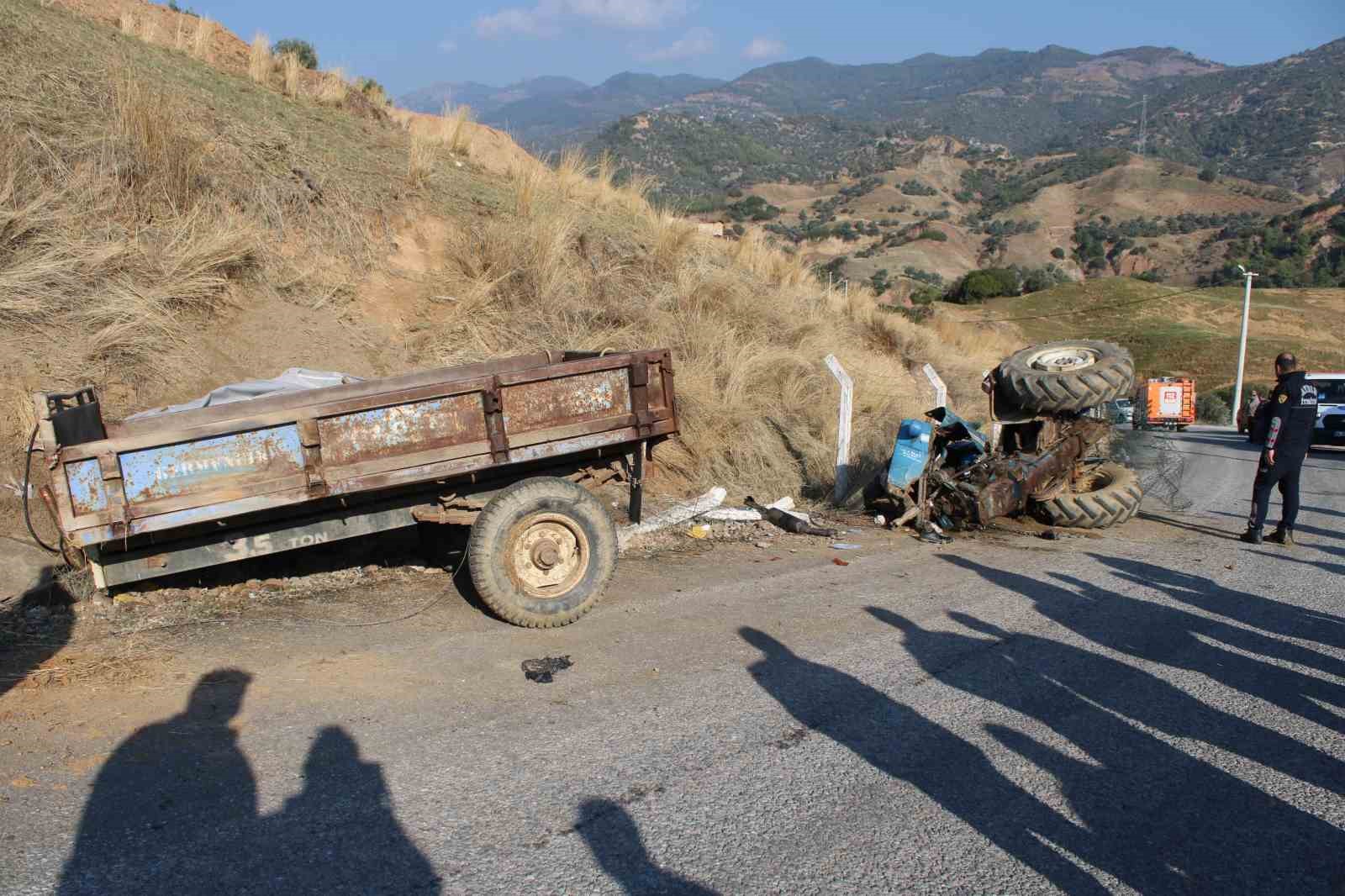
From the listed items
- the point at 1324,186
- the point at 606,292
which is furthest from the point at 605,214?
the point at 1324,186

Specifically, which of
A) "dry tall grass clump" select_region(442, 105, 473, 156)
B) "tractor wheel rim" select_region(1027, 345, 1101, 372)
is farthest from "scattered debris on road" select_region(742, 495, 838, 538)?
"dry tall grass clump" select_region(442, 105, 473, 156)

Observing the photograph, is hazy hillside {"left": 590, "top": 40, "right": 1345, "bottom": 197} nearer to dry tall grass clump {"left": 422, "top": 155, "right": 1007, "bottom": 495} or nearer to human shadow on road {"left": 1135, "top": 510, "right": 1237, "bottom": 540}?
dry tall grass clump {"left": 422, "top": 155, "right": 1007, "bottom": 495}

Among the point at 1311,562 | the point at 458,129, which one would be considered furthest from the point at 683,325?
the point at 458,129

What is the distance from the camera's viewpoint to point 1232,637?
6180 millimetres

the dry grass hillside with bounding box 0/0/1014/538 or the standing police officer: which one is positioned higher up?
the dry grass hillside with bounding box 0/0/1014/538

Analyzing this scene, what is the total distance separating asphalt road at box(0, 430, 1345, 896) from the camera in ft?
11.1

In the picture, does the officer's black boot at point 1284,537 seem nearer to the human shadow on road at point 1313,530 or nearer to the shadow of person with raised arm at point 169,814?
the human shadow on road at point 1313,530

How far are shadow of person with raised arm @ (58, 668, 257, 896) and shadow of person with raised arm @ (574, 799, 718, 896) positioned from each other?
130cm

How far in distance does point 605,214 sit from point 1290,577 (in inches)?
495

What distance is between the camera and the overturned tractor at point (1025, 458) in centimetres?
923

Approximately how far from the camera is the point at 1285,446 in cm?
909

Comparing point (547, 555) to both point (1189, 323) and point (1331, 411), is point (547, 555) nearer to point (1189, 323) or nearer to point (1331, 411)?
point (1331, 411)

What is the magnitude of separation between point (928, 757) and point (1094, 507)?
19.9 ft

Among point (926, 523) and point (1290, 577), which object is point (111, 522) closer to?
point (926, 523)
